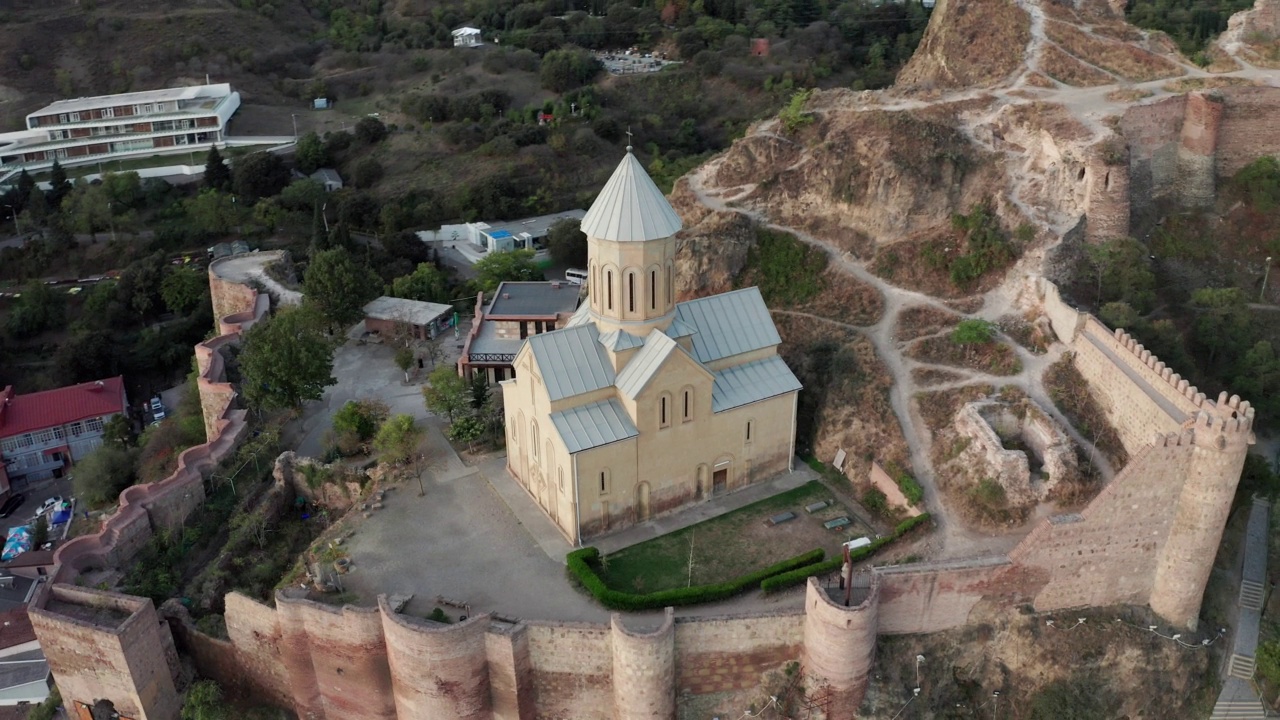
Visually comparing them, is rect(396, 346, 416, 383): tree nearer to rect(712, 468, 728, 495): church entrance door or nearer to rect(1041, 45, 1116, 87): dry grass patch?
rect(712, 468, 728, 495): church entrance door

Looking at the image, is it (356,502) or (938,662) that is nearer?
(938,662)

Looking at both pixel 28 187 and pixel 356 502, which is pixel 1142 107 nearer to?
pixel 356 502

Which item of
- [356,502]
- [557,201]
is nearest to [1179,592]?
[356,502]

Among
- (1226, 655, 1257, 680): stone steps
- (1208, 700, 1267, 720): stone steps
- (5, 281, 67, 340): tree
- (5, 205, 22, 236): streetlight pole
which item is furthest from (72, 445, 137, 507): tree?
(1226, 655, 1257, 680): stone steps

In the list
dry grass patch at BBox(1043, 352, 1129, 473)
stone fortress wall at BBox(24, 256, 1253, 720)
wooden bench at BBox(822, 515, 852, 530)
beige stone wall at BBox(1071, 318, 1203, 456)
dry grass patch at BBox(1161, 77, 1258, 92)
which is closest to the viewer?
stone fortress wall at BBox(24, 256, 1253, 720)

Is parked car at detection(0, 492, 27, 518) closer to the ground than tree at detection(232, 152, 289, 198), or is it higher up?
closer to the ground
